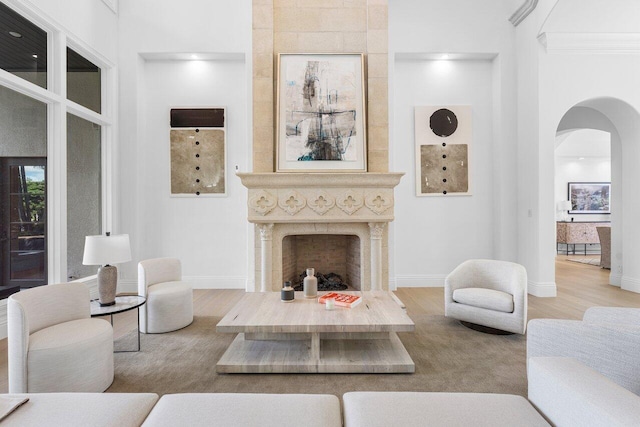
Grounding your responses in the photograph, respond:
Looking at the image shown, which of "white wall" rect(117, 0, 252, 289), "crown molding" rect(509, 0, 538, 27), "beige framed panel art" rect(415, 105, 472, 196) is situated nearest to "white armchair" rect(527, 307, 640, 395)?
"beige framed panel art" rect(415, 105, 472, 196)

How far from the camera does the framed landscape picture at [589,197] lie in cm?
976

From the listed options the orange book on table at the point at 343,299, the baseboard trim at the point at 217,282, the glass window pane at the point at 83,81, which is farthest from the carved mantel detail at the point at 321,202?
the glass window pane at the point at 83,81

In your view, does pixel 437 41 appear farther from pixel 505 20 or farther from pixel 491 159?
pixel 491 159

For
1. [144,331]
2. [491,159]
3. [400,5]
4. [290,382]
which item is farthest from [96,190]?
[491,159]

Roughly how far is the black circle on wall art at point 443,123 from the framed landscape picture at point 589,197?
6.83 meters

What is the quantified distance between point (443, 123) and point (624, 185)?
291cm

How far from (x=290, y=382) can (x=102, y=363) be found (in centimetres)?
130

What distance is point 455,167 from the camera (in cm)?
539

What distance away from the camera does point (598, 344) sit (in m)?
1.80

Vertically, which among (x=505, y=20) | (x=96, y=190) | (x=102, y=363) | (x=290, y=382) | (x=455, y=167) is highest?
(x=505, y=20)

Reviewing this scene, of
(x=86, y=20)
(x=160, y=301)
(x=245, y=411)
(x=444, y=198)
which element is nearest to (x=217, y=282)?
(x=160, y=301)

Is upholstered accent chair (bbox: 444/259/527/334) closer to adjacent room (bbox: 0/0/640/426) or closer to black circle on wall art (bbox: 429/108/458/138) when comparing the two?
adjacent room (bbox: 0/0/640/426)

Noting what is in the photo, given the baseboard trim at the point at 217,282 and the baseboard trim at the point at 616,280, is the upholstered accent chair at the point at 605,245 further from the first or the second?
the baseboard trim at the point at 217,282

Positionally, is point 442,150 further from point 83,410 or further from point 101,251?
point 83,410
